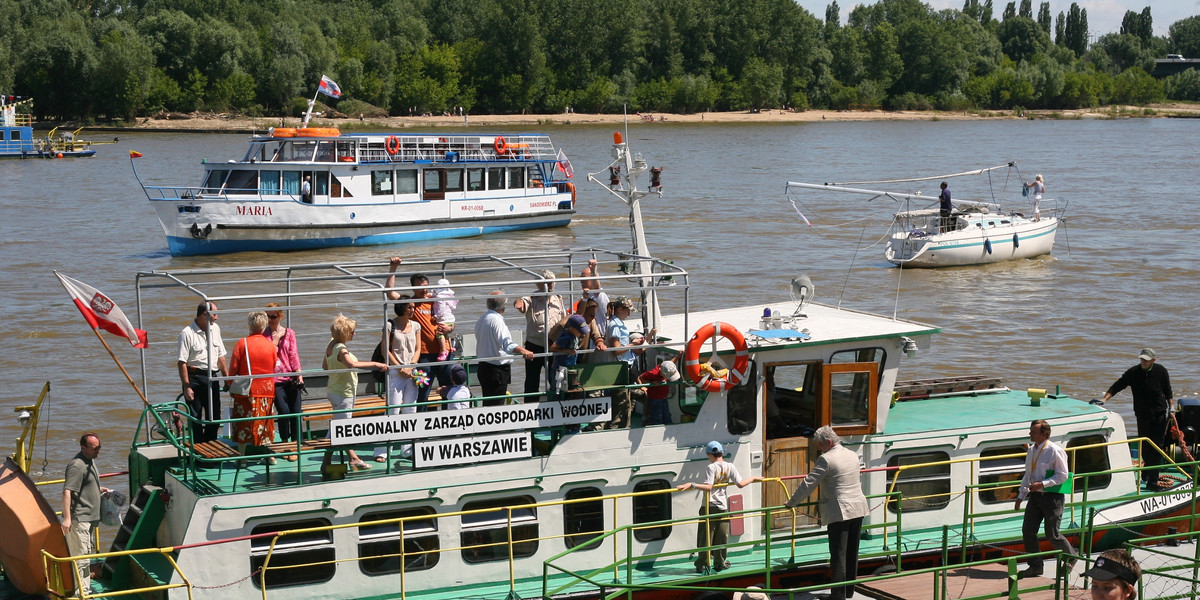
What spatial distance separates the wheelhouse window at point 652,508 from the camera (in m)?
11.6

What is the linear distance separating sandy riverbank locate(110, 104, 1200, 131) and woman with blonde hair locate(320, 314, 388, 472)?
70.6 m

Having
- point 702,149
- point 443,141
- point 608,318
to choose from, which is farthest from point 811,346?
point 702,149

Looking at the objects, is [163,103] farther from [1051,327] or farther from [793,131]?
[1051,327]

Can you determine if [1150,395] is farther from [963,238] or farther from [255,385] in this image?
[963,238]

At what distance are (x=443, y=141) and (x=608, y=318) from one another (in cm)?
3302

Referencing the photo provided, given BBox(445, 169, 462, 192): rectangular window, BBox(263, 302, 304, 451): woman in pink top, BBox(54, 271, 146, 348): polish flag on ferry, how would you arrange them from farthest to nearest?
BBox(445, 169, 462, 192): rectangular window → BBox(263, 302, 304, 451): woman in pink top → BBox(54, 271, 146, 348): polish flag on ferry

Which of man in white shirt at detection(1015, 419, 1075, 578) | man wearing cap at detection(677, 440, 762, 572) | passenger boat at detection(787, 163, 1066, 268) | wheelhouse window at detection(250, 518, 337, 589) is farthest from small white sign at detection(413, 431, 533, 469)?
passenger boat at detection(787, 163, 1066, 268)

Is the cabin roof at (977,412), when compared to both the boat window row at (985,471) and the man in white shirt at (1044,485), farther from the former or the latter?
the man in white shirt at (1044,485)

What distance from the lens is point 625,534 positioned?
11414 mm

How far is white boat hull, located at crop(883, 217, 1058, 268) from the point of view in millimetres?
37250

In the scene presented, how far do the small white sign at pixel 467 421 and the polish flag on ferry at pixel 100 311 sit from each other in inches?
84.2

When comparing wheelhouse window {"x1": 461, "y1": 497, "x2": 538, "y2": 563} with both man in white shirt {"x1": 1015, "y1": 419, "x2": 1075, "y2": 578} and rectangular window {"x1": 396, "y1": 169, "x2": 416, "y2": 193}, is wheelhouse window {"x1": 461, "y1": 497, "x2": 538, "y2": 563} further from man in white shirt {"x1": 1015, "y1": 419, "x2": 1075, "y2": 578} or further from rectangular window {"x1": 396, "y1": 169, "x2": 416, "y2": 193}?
rectangular window {"x1": 396, "y1": 169, "x2": 416, "y2": 193}

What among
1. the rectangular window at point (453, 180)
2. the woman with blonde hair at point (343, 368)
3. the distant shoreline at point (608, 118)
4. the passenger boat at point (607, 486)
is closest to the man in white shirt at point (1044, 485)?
the passenger boat at point (607, 486)

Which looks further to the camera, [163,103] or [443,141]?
[163,103]
